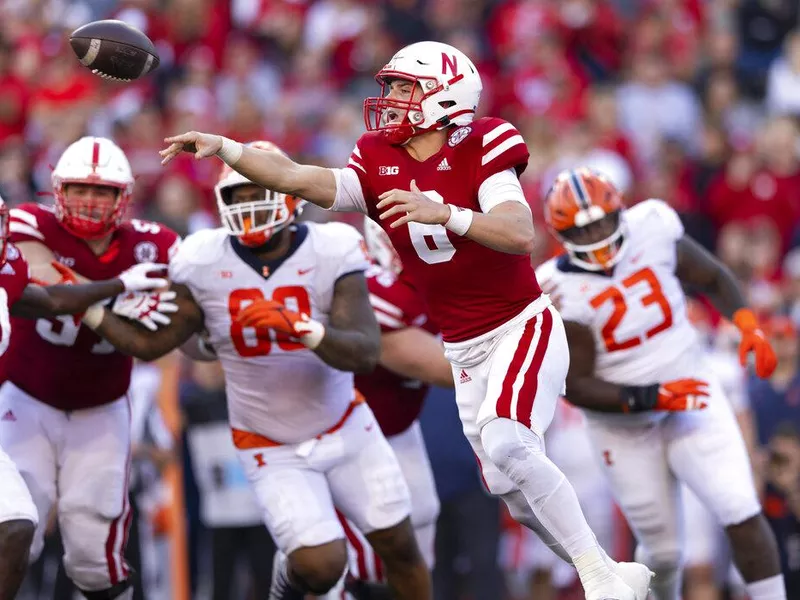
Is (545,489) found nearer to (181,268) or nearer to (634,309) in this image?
(634,309)

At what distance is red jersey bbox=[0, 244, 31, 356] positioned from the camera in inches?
226

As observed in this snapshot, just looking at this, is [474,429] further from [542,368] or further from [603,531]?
[603,531]

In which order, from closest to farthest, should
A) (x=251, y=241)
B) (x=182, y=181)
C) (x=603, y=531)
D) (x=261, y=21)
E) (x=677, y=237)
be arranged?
(x=251, y=241), (x=677, y=237), (x=603, y=531), (x=182, y=181), (x=261, y=21)

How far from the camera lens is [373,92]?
39.5 ft

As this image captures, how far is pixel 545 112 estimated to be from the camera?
38.8 ft

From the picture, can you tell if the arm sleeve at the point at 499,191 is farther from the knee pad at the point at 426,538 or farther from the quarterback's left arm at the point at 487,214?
the knee pad at the point at 426,538

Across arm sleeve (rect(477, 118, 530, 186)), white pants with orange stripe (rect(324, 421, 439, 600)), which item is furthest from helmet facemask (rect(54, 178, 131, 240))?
arm sleeve (rect(477, 118, 530, 186))

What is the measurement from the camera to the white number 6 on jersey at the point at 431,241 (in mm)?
5422

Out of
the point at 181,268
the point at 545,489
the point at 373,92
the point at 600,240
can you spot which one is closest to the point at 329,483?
the point at 181,268

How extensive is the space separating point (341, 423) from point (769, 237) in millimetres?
5254

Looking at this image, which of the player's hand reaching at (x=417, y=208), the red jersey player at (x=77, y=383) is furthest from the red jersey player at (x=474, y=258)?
the red jersey player at (x=77, y=383)

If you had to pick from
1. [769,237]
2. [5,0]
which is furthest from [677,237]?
[5,0]

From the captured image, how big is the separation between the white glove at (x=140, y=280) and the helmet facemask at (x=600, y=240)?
5.93 ft

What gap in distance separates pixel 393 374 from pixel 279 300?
3.36 feet
